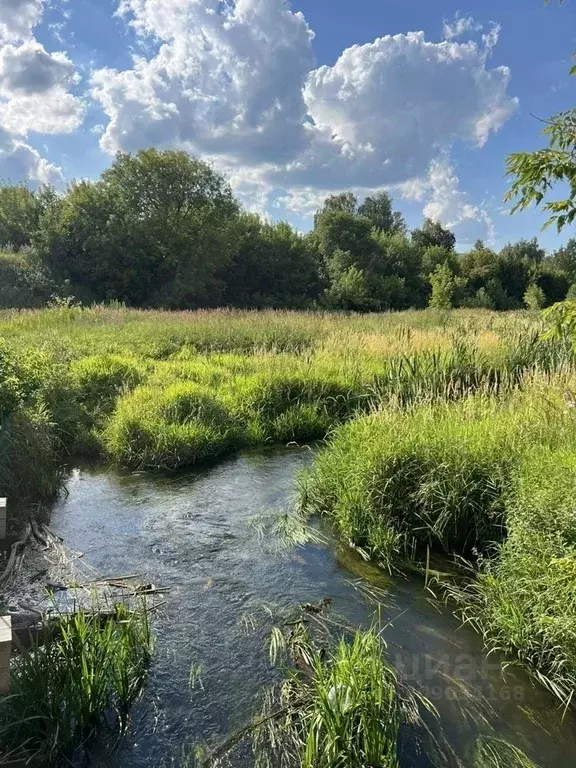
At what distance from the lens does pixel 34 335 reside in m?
13.8

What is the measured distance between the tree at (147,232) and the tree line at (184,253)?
0.06 metres

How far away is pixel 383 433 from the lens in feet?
22.4

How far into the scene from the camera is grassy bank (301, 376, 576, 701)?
400 cm

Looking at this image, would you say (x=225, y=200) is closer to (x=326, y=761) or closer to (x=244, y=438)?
(x=244, y=438)

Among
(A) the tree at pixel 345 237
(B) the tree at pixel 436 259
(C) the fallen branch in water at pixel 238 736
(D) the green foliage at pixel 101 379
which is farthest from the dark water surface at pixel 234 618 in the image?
(B) the tree at pixel 436 259

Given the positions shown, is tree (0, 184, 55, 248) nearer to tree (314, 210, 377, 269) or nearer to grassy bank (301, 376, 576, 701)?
tree (314, 210, 377, 269)

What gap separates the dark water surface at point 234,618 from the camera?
3506mm

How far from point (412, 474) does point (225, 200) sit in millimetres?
35311

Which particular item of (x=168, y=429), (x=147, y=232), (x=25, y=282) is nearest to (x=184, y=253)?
(x=147, y=232)

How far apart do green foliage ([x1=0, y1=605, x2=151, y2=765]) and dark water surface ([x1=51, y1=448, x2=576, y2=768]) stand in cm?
16

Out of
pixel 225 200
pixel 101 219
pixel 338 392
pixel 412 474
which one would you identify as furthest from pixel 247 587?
pixel 225 200

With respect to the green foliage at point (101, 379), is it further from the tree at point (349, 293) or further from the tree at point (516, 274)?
the tree at point (516, 274)

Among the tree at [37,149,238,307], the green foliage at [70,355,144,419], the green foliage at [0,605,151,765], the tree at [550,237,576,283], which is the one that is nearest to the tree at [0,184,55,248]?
the tree at [37,149,238,307]

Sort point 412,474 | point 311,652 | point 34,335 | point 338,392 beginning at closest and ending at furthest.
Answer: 1. point 311,652
2. point 412,474
3. point 338,392
4. point 34,335
